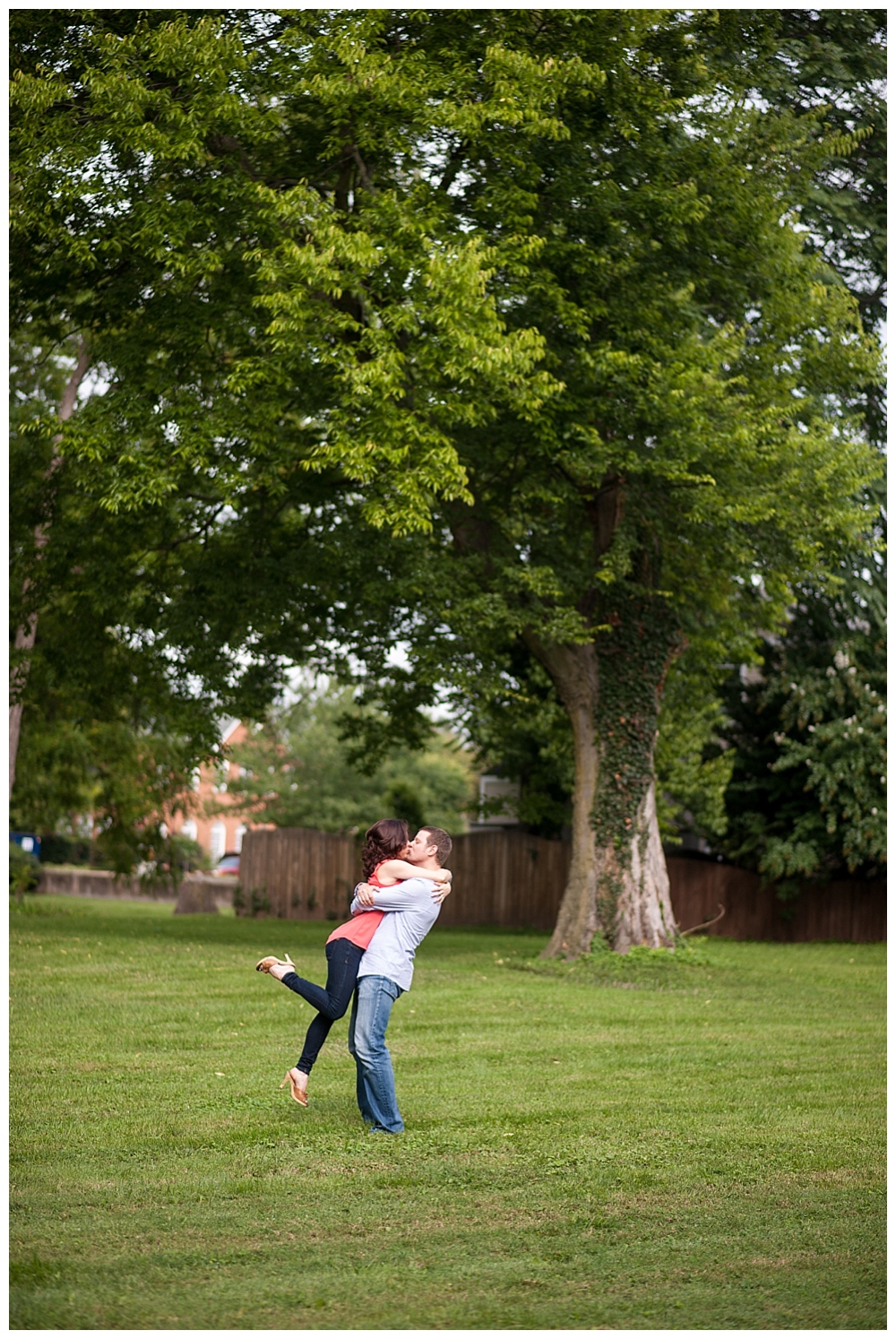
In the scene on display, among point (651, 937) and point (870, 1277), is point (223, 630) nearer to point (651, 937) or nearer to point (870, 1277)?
point (651, 937)

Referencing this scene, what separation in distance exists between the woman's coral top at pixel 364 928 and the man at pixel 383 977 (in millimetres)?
58

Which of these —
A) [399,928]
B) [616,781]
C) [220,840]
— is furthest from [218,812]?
[399,928]

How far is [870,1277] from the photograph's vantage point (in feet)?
17.1

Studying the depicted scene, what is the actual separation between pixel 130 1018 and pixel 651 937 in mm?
7707

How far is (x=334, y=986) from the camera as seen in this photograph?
752 cm

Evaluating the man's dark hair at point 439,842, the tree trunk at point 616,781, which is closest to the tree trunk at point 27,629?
the tree trunk at point 616,781

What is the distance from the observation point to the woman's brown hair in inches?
298

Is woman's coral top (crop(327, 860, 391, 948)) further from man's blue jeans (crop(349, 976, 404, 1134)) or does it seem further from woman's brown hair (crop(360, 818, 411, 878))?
man's blue jeans (crop(349, 976, 404, 1134))

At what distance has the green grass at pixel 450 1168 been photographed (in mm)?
4859

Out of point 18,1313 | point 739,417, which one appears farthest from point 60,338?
point 18,1313

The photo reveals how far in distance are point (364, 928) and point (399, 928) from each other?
214mm

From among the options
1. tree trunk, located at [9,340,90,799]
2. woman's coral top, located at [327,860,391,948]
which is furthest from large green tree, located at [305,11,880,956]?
woman's coral top, located at [327,860,391,948]

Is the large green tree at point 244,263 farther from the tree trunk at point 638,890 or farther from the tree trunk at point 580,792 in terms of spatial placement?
the tree trunk at point 638,890

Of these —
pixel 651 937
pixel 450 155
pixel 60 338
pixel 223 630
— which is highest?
pixel 450 155
